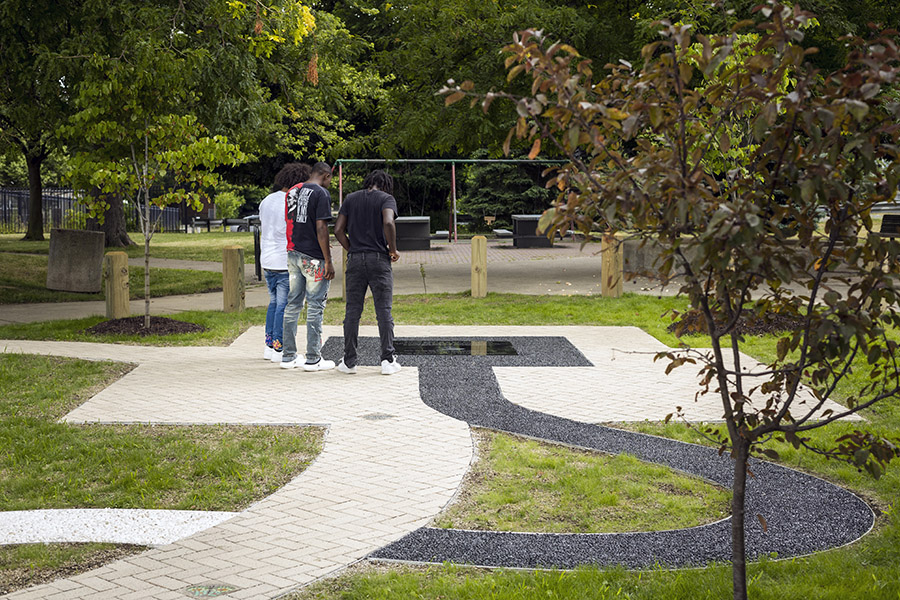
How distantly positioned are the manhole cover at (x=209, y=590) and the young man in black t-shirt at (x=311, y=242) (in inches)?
196

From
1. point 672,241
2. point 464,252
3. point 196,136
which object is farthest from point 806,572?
point 464,252

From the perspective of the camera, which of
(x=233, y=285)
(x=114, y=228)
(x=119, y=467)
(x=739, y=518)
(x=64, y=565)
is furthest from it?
(x=114, y=228)

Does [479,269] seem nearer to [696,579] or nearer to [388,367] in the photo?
[388,367]

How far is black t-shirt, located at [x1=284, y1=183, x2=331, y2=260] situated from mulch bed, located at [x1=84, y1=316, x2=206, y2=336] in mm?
3598

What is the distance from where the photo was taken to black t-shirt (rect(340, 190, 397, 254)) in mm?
8906

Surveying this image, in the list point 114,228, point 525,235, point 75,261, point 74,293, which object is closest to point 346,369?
point 74,293

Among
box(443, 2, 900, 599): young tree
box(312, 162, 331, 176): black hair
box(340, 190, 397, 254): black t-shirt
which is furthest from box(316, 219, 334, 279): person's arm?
box(443, 2, 900, 599): young tree

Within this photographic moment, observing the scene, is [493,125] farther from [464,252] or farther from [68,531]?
[68,531]

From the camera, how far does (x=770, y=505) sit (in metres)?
5.29

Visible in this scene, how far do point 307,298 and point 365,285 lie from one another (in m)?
0.61

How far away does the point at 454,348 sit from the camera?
10.9 metres

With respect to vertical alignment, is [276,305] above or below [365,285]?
below

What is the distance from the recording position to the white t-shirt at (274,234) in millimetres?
9438

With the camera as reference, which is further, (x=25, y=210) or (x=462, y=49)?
(x=25, y=210)
